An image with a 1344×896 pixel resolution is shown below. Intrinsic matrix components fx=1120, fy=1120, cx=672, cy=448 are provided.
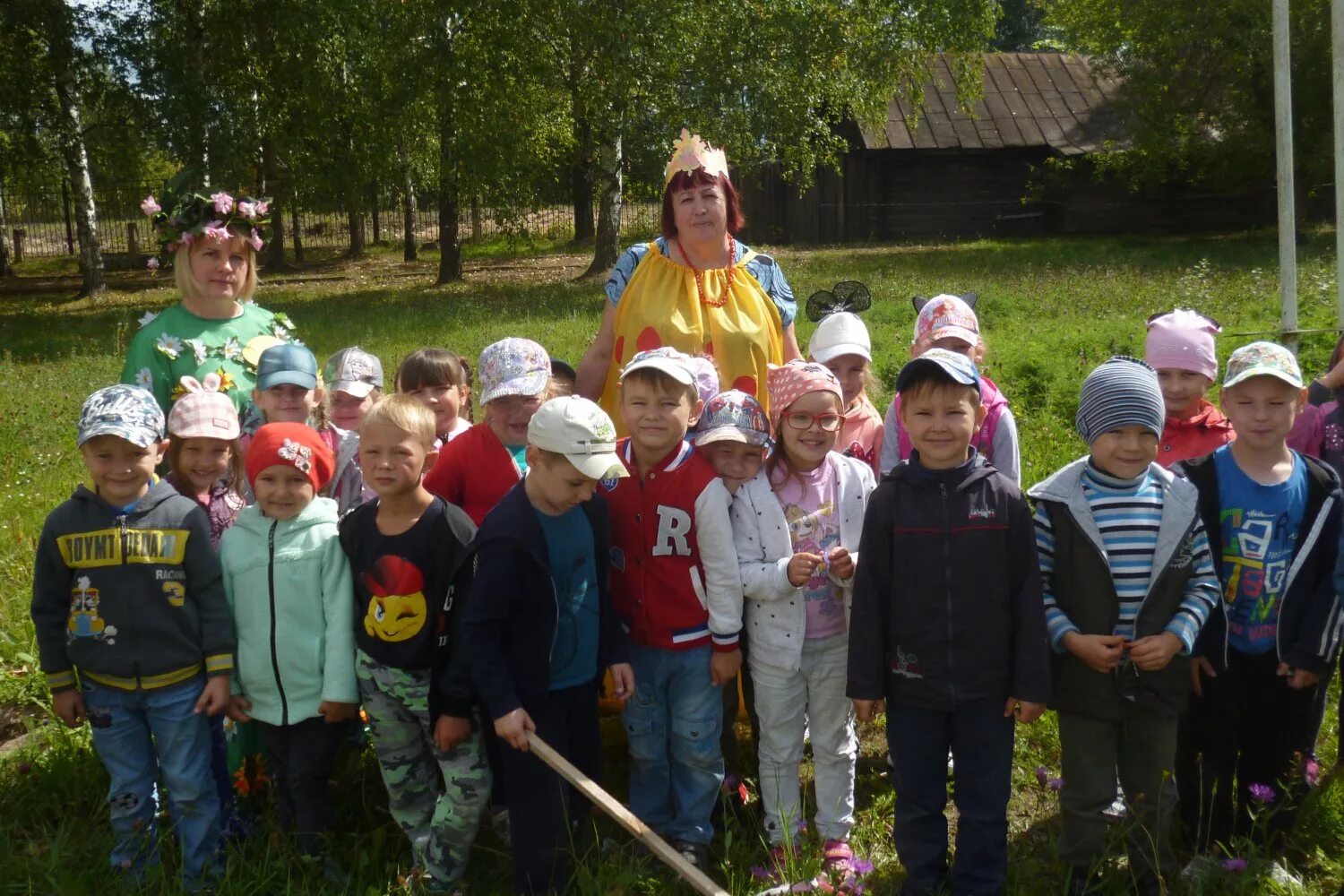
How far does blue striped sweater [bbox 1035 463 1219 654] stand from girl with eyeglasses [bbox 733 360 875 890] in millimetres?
617

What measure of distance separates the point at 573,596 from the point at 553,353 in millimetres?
8106

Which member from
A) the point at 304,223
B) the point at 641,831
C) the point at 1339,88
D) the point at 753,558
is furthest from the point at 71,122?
the point at 641,831

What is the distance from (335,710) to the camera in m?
3.18

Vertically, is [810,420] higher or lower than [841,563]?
higher

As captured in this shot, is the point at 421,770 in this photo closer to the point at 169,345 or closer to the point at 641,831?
the point at 641,831

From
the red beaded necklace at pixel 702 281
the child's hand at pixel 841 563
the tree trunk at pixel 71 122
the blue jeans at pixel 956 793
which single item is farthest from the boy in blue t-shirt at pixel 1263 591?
the tree trunk at pixel 71 122

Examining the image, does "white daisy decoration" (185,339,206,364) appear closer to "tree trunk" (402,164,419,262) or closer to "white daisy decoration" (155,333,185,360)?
"white daisy decoration" (155,333,185,360)

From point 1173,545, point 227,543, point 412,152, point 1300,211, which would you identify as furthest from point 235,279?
point 1300,211

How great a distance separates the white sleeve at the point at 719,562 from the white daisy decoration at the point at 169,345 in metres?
2.06

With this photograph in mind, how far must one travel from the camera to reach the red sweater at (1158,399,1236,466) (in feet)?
12.1

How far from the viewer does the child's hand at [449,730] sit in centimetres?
303

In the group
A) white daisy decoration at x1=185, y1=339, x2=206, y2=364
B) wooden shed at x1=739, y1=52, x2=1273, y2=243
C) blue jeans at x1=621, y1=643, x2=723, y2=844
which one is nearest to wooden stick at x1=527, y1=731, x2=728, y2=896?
blue jeans at x1=621, y1=643, x2=723, y2=844

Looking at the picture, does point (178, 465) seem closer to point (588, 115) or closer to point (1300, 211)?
point (588, 115)

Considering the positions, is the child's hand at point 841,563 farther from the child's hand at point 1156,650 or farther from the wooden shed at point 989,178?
the wooden shed at point 989,178
